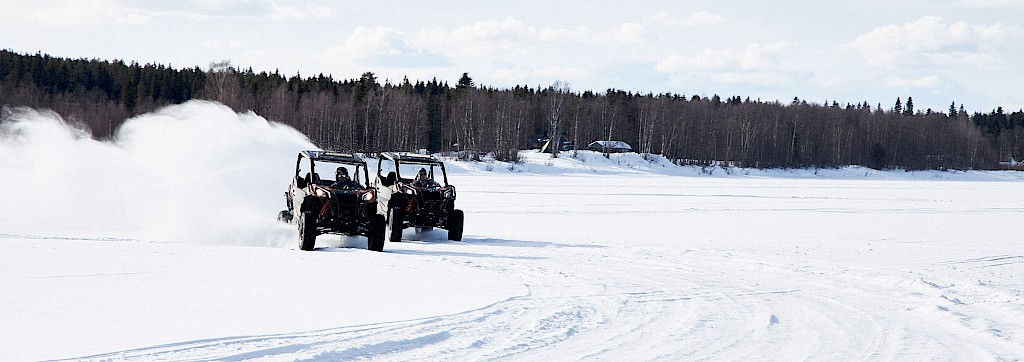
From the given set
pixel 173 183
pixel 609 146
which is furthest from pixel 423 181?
pixel 609 146

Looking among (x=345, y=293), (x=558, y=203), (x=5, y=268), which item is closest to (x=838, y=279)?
(x=345, y=293)

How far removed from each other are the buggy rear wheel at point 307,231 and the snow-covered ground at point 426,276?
0.50 meters

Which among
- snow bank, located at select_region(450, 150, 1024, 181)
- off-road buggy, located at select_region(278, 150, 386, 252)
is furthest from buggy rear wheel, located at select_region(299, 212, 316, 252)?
snow bank, located at select_region(450, 150, 1024, 181)

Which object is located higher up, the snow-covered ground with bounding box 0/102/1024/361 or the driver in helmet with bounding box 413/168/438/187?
the driver in helmet with bounding box 413/168/438/187

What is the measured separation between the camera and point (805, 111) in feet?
393

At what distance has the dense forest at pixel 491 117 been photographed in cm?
8612

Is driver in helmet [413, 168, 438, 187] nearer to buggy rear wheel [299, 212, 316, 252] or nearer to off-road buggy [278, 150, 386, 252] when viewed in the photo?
off-road buggy [278, 150, 386, 252]

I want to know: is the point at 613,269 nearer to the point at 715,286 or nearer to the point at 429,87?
the point at 715,286

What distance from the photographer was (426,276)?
13211 mm

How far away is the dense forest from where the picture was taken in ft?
Result: 283

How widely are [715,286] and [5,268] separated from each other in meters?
10.0

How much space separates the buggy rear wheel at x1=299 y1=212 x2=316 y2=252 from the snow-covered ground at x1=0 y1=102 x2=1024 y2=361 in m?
0.50

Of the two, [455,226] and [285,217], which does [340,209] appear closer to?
[285,217]

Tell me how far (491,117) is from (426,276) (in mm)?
78443
